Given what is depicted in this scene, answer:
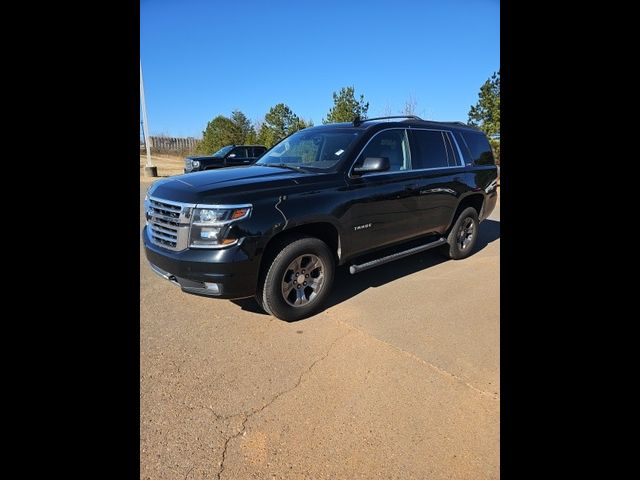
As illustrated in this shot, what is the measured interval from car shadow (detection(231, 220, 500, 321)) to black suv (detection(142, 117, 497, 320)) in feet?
1.13

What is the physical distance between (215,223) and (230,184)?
47 centimetres

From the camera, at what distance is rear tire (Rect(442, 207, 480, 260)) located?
562 cm

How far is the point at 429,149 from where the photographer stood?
16.6ft

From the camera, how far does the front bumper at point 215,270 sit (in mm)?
3141

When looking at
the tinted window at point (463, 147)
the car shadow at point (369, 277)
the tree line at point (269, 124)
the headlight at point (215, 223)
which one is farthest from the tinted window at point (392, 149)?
the tree line at point (269, 124)

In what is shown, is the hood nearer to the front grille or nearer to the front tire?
the front grille

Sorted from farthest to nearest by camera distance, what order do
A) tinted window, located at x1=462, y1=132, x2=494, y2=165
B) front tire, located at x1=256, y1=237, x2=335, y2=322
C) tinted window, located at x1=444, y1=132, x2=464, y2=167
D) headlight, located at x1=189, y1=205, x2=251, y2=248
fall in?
tinted window, located at x1=462, y1=132, x2=494, y2=165, tinted window, located at x1=444, y1=132, x2=464, y2=167, front tire, located at x1=256, y1=237, x2=335, y2=322, headlight, located at x1=189, y1=205, x2=251, y2=248

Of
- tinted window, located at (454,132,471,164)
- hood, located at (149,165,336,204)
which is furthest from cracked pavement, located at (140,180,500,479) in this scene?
tinted window, located at (454,132,471,164)
